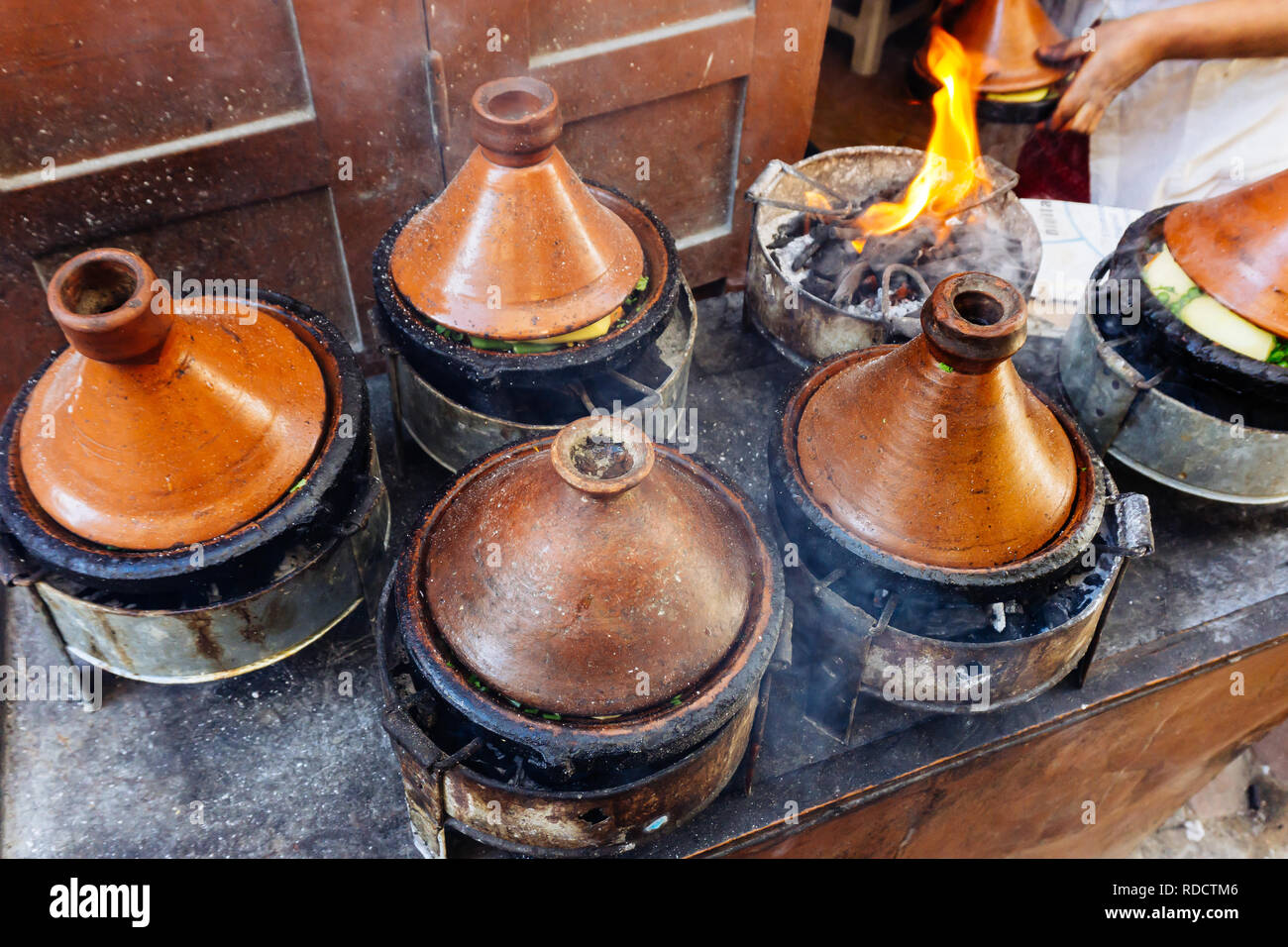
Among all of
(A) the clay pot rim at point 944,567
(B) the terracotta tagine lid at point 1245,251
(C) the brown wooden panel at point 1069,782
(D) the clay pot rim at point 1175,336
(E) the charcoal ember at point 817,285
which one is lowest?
(C) the brown wooden panel at point 1069,782

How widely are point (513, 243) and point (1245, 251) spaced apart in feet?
8.63

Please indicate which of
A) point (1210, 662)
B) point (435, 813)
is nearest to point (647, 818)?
point (435, 813)

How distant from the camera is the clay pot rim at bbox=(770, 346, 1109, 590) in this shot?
2.88m

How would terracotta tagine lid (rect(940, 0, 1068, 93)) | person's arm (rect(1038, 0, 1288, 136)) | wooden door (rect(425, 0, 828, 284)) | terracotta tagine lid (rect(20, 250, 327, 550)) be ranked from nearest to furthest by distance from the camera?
terracotta tagine lid (rect(20, 250, 327, 550)) < wooden door (rect(425, 0, 828, 284)) < person's arm (rect(1038, 0, 1288, 136)) < terracotta tagine lid (rect(940, 0, 1068, 93))

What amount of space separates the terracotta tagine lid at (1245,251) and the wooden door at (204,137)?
3180mm

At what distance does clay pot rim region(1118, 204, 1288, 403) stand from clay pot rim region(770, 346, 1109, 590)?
63 centimetres

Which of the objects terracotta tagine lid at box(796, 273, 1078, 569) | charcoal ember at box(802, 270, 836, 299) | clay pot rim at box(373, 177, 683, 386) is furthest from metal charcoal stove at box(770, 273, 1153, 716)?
charcoal ember at box(802, 270, 836, 299)

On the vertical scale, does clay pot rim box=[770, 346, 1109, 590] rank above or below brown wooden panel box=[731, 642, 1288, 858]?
above

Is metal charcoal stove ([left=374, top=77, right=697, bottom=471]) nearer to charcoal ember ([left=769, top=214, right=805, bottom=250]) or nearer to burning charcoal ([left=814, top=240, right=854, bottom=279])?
burning charcoal ([left=814, top=240, right=854, bottom=279])

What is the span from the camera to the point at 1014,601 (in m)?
3.26

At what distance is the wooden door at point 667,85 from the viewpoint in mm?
4234

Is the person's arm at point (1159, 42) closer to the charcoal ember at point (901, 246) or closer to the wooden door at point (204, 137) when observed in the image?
the charcoal ember at point (901, 246)

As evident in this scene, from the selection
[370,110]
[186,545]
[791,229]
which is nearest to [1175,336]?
[791,229]

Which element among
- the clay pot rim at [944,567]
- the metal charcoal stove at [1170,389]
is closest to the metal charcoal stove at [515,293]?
the clay pot rim at [944,567]
